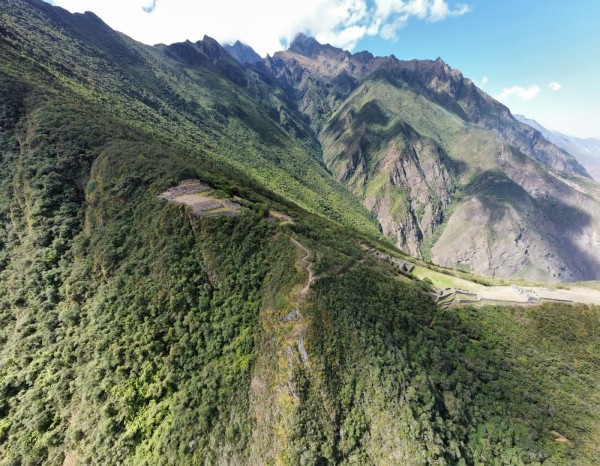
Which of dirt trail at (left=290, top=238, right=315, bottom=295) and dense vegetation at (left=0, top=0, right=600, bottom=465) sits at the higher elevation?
dirt trail at (left=290, top=238, right=315, bottom=295)

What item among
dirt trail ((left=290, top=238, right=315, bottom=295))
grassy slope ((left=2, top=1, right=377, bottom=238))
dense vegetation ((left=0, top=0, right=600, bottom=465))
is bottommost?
dense vegetation ((left=0, top=0, right=600, bottom=465))

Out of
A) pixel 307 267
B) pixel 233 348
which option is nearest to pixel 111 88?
pixel 307 267

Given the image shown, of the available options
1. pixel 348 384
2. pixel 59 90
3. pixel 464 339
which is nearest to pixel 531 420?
pixel 464 339

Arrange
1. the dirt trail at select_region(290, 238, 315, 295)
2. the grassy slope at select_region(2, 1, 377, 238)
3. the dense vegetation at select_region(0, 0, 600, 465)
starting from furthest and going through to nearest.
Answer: the grassy slope at select_region(2, 1, 377, 238) < the dirt trail at select_region(290, 238, 315, 295) < the dense vegetation at select_region(0, 0, 600, 465)

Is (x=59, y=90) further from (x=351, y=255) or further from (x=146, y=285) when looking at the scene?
(x=351, y=255)

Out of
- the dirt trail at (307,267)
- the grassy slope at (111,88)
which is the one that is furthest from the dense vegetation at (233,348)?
the grassy slope at (111,88)

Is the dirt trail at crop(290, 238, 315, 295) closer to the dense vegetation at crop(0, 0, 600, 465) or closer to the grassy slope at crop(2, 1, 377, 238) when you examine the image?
the dense vegetation at crop(0, 0, 600, 465)

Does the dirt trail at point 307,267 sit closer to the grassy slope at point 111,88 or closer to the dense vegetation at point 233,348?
the dense vegetation at point 233,348

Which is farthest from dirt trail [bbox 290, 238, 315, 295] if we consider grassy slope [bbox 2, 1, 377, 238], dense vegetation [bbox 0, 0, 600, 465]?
grassy slope [bbox 2, 1, 377, 238]

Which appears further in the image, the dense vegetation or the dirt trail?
the dirt trail

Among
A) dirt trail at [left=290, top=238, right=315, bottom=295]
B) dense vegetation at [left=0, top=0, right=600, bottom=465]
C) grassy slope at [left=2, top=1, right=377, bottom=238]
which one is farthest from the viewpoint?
grassy slope at [left=2, top=1, right=377, bottom=238]
